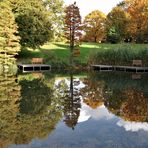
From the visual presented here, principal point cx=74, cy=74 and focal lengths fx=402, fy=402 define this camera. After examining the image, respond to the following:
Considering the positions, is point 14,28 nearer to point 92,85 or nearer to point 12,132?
point 92,85

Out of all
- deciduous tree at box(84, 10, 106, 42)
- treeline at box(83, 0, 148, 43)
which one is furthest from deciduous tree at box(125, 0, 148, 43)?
deciduous tree at box(84, 10, 106, 42)

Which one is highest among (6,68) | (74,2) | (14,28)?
(74,2)

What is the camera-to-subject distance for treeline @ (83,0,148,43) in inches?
2549

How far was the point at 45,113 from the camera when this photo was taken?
17.7 m

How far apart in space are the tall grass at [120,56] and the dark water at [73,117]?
17824mm

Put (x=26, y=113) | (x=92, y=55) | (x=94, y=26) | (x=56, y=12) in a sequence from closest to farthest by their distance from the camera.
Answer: (x=26, y=113) < (x=92, y=55) < (x=56, y=12) < (x=94, y=26)

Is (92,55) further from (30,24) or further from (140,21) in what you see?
(140,21)

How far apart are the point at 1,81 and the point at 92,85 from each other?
7.16 m

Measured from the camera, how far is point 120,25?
7006cm

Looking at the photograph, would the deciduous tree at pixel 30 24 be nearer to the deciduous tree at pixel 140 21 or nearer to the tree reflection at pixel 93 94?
the deciduous tree at pixel 140 21

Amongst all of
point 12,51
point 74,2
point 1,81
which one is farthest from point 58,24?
point 1,81

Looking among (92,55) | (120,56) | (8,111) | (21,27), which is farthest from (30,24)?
(8,111)

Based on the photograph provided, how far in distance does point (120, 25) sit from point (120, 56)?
84.5ft

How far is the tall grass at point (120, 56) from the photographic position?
44.5 m
